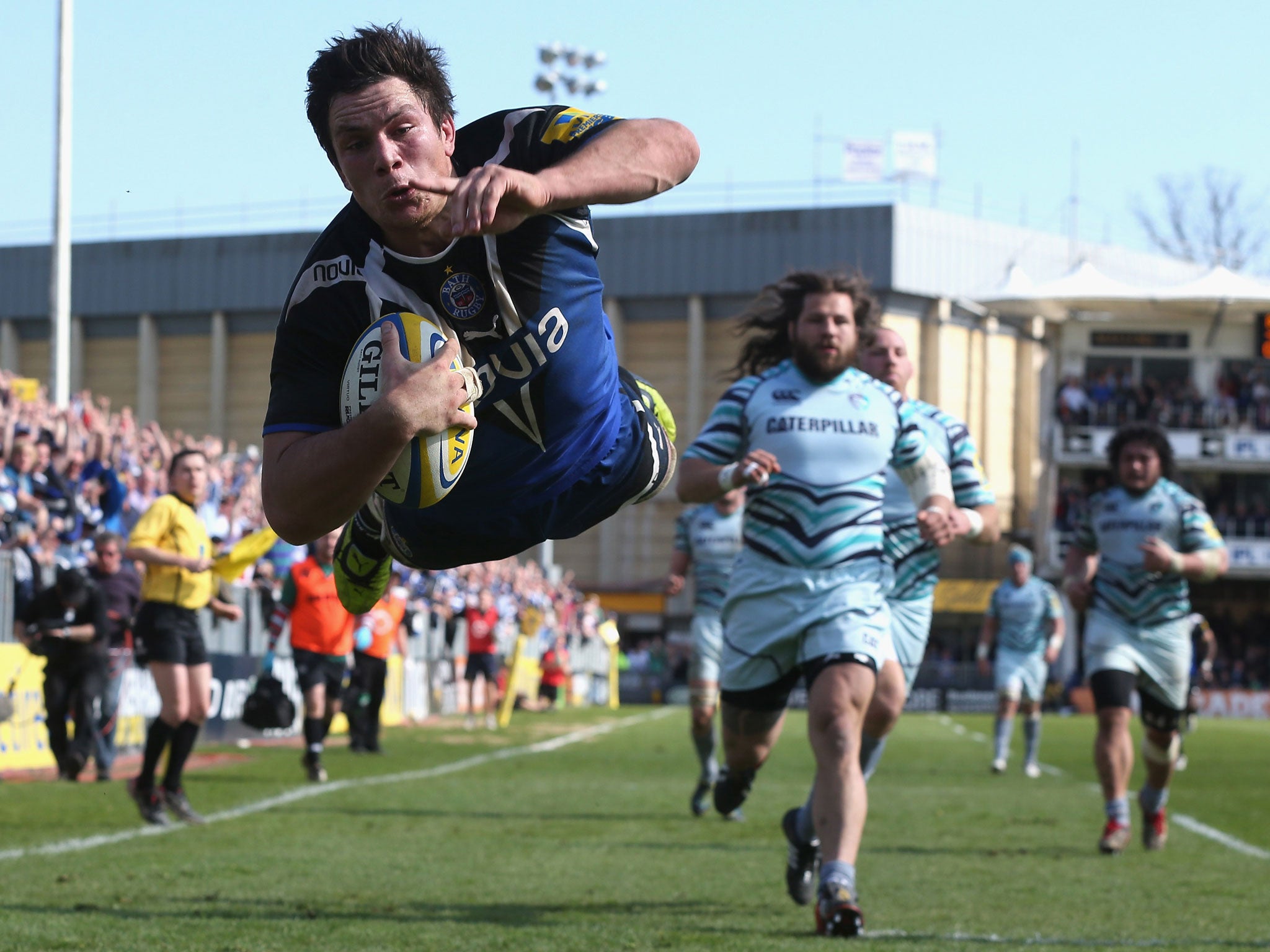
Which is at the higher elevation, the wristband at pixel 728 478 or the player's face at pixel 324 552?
the wristband at pixel 728 478

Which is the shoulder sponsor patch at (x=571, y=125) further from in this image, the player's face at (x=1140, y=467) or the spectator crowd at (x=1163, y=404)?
the spectator crowd at (x=1163, y=404)

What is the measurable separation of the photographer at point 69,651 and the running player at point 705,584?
4.34 metres

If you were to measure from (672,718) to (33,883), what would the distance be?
2379 centimetres

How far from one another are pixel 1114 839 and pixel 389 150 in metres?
6.85

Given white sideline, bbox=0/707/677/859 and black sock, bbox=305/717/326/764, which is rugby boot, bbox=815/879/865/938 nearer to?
white sideline, bbox=0/707/677/859

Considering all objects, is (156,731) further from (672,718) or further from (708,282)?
(708,282)

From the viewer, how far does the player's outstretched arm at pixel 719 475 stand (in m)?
6.46

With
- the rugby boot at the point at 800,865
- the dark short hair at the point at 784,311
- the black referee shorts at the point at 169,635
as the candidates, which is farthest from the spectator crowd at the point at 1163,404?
the rugby boot at the point at 800,865

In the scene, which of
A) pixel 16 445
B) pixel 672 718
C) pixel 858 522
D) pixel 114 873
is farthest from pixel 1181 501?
pixel 672 718

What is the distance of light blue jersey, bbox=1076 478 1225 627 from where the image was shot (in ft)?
31.4

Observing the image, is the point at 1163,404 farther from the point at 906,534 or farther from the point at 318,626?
the point at 906,534

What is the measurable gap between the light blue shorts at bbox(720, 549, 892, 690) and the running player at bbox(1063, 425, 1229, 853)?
3109 mm

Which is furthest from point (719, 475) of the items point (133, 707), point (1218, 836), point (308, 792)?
point (133, 707)

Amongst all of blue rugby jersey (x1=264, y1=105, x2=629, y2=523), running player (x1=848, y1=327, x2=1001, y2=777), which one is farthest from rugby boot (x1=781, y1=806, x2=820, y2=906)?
blue rugby jersey (x1=264, y1=105, x2=629, y2=523)
